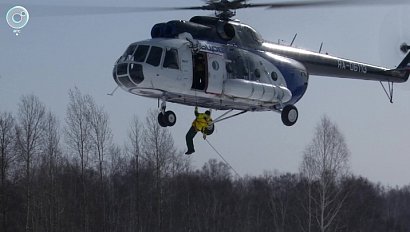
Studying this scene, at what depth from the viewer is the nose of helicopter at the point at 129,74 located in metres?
20.5

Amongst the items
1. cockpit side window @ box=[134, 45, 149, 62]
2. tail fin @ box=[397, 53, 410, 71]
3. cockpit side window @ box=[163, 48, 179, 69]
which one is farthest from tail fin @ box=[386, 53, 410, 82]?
cockpit side window @ box=[134, 45, 149, 62]

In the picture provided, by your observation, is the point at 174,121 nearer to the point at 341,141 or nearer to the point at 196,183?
the point at 341,141

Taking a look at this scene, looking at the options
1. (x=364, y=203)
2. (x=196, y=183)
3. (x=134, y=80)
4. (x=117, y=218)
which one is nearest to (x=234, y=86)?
(x=134, y=80)

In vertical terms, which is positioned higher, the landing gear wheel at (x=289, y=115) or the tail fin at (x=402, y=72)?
the tail fin at (x=402, y=72)

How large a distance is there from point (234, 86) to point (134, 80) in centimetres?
287

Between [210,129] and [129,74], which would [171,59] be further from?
[210,129]

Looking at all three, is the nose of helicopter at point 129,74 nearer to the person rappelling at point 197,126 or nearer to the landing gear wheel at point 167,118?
the landing gear wheel at point 167,118

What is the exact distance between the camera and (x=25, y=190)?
4506cm

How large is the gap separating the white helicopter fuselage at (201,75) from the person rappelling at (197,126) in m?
0.52

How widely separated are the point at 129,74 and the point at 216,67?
8.31 ft

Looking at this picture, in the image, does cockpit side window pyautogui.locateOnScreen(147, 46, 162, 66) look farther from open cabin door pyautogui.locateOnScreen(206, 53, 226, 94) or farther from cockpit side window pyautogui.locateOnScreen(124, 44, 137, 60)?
open cabin door pyautogui.locateOnScreen(206, 53, 226, 94)

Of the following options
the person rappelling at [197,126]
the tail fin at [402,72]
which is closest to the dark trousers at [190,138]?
the person rappelling at [197,126]

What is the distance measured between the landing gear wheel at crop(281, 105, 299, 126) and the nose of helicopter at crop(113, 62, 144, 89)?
5095 millimetres

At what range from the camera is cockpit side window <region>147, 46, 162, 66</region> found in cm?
2073
